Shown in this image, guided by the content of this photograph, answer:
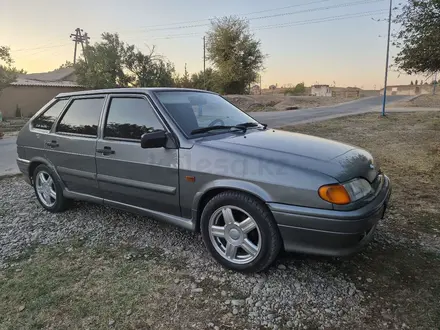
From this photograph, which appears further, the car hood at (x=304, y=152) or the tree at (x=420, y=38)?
the tree at (x=420, y=38)

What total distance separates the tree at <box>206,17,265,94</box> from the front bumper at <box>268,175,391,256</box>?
36.7 metres

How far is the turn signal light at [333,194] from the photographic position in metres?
2.41

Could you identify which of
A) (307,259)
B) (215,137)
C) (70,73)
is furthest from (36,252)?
(70,73)

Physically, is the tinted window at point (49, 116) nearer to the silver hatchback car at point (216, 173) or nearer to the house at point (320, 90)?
the silver hatchback car at point (216, 173)

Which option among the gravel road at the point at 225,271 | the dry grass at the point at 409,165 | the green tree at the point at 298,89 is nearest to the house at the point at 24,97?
the dry grass at the point at 409,165

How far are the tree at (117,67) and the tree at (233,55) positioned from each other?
638cm

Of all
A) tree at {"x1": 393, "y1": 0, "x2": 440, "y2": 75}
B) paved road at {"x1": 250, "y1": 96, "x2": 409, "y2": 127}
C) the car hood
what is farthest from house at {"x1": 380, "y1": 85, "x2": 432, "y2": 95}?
the car hood

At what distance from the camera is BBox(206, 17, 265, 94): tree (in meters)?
37.9

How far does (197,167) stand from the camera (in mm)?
2883

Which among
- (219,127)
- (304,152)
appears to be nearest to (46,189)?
(219,127)

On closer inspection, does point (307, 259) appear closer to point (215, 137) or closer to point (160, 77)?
point (215, 137)

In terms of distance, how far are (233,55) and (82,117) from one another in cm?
3644

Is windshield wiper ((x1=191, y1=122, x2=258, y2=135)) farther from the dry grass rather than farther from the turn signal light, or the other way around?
the dry grass

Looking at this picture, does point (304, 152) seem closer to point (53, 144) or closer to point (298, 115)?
point (53, 144)
